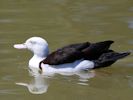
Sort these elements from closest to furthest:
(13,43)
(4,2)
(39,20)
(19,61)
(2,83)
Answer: (2,83) → (19,61) → (13,43) → (39,20) → (4,2)

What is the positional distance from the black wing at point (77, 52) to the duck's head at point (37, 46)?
317mm

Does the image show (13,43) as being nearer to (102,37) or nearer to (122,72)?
(102,37)

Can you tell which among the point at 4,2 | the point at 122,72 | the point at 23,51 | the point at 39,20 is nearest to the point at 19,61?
the point at 23,51

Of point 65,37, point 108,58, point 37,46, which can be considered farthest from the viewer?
point 65,37

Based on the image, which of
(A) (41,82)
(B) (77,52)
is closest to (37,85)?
(A) (41,82)

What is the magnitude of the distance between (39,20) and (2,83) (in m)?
3.60

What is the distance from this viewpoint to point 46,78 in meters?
9.89

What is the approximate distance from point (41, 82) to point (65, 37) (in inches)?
81.2

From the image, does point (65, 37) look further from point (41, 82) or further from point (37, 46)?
point (41, 82)

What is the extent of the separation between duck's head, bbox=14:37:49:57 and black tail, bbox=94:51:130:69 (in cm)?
85

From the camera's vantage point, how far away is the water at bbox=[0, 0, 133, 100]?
916 cm

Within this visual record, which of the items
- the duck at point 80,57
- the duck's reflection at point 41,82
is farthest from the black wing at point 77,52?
the duck's reflection at point 41,82

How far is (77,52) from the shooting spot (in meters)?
9.84

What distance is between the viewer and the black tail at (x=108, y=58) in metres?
9.98
